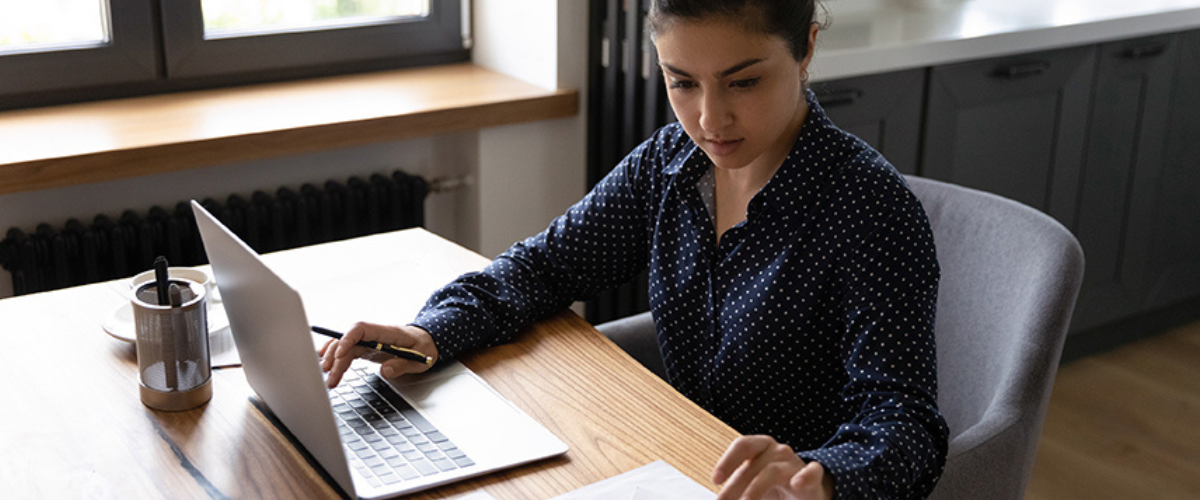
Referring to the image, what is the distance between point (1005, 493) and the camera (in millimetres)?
1379

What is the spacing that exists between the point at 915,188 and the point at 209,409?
980mm

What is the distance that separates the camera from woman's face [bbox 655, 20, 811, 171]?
125 cm

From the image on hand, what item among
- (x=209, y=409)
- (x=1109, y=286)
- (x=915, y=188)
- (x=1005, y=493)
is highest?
(x=915, y=188)

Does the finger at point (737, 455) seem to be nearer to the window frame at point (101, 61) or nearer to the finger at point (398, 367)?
the finger at point (398, 367)

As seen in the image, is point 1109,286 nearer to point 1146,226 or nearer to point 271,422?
point 1146,226

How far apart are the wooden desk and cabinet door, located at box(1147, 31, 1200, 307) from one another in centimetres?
216

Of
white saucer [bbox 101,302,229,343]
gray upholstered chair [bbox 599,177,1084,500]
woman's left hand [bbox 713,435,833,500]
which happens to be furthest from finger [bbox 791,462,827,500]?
white saucer [bbox 101,302,229,343]

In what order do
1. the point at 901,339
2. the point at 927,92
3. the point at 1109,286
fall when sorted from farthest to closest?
the point at 1109,286 < the point at 927,92 < the point at 901,339

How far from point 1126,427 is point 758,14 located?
1.89 meters

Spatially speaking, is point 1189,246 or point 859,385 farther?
point 1189,246

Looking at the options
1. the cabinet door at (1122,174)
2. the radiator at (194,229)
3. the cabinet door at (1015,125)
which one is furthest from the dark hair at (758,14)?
the cabinet door at (1122,174)

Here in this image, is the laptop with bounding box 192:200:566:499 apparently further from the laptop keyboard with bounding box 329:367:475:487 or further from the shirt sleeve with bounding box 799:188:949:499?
the shirt sleeve with bounding box 799:188:949:499

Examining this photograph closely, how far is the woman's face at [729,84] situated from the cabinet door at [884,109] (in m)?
1.08

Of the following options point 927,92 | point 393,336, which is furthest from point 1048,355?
point 927,92
